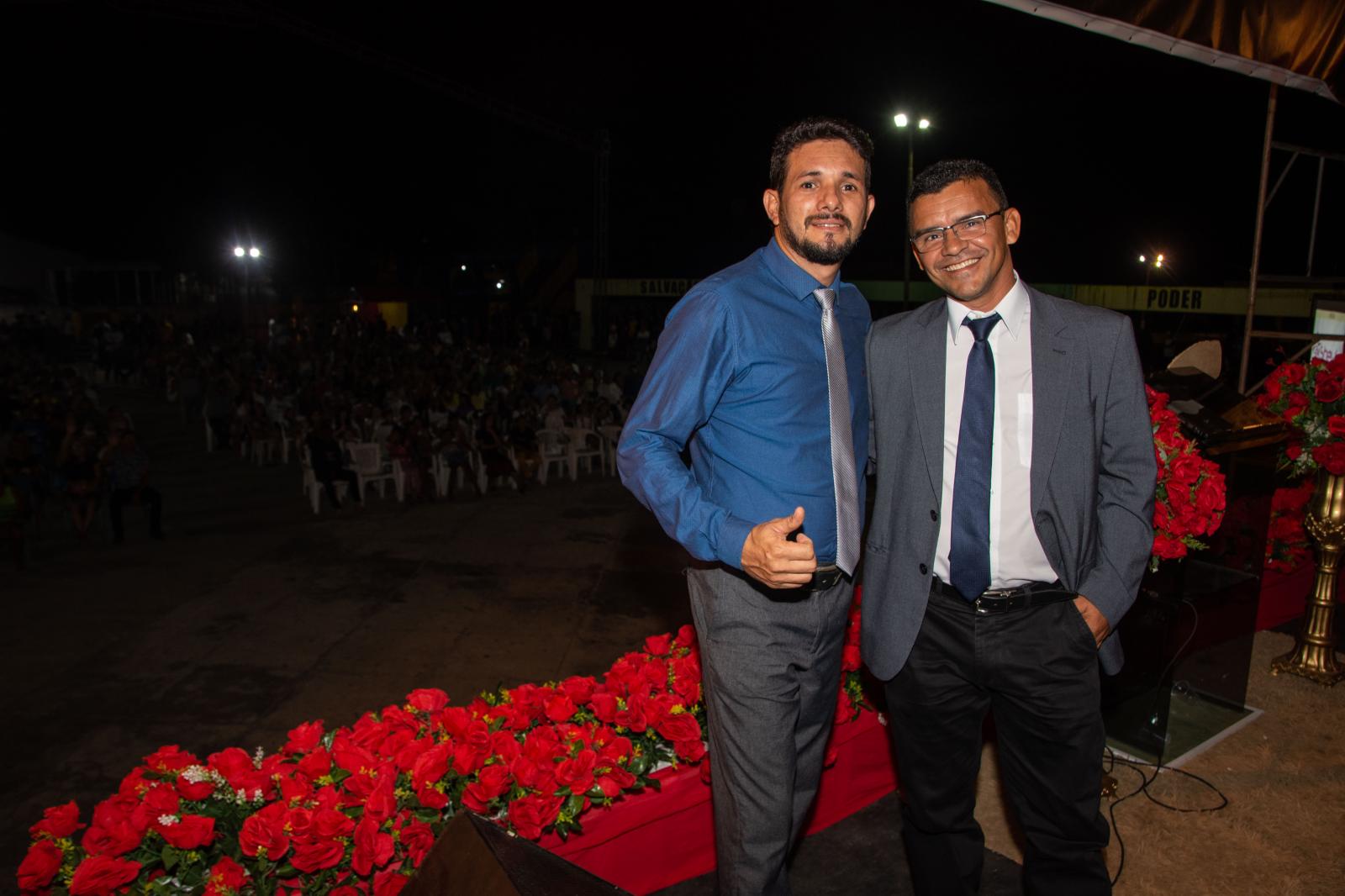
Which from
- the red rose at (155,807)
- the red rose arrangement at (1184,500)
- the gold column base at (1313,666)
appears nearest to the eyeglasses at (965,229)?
the red rose arrangement at (1184,500)

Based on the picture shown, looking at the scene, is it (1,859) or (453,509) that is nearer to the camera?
(1,859)

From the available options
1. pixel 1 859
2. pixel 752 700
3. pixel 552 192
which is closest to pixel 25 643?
pixel 1 859

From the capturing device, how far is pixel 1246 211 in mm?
30469

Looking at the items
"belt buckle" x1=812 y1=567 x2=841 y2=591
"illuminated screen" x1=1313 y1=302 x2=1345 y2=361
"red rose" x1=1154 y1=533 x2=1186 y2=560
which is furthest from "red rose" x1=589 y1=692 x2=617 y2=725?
"illuminated screen" x1=1313 y1=302 x2=1345 y2=361

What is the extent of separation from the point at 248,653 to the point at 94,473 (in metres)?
4.79

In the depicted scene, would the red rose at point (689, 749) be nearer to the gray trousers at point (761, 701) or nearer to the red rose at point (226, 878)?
the gray trousers at point (761, 701)

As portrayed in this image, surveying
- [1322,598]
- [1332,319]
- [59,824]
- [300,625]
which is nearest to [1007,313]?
[59,824]

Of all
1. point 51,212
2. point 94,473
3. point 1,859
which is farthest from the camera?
point 51,212

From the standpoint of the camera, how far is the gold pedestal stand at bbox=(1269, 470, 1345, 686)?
4.31 metres

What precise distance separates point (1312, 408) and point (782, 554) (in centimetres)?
385

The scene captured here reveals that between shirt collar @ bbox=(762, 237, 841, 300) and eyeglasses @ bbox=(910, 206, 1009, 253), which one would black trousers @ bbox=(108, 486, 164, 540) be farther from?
eyeglasses @ bbox=(910, 206, 1009, 253)

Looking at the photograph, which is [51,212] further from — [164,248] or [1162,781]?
[1162,781]

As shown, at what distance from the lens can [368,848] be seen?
7.46 feet

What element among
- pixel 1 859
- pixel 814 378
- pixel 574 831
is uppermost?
pixel 814 378
